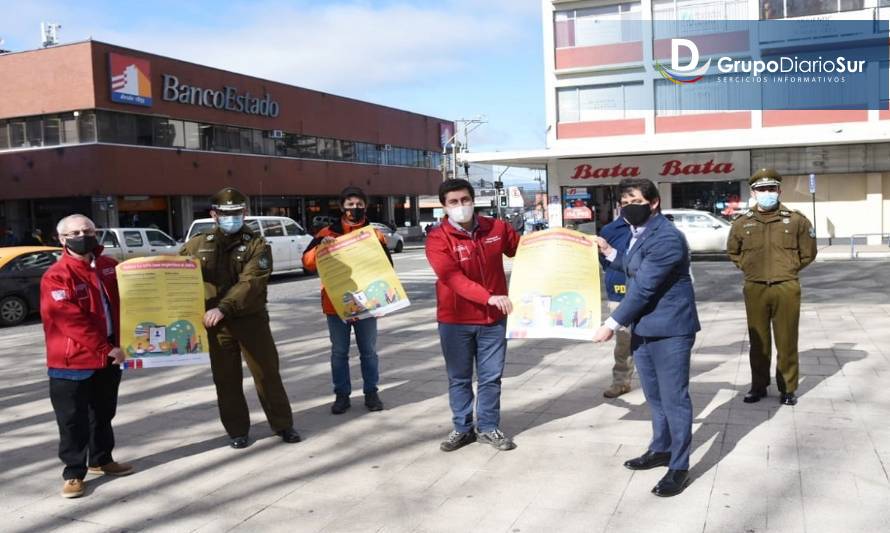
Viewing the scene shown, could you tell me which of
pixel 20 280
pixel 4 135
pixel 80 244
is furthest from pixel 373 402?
pixel 4 135

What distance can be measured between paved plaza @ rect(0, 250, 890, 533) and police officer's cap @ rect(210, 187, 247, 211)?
5.83 feet

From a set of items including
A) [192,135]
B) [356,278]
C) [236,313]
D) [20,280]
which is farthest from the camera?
[192,135]

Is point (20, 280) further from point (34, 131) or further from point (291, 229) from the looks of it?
point (34, 131)

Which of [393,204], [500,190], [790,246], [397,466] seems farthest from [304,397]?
[393,204]

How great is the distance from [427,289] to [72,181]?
19.2m

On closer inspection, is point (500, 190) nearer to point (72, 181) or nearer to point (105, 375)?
point (72, 181)

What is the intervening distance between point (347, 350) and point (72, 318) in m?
2.37

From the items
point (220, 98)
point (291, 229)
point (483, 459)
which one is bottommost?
point (483, 459)

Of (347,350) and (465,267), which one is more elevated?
(465,267)

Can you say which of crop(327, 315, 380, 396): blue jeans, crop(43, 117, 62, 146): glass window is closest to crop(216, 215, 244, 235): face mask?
crop(327, 315, 380, 396): blue jeans

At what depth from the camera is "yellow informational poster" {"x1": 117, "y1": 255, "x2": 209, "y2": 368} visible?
4941mm

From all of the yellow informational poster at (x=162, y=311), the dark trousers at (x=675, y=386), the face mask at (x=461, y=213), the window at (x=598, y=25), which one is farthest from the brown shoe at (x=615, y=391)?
the window at (x=598, y=25)

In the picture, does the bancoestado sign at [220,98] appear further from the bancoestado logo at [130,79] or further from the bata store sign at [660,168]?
the bata store sign at [660,168]

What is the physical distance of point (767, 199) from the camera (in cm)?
617
